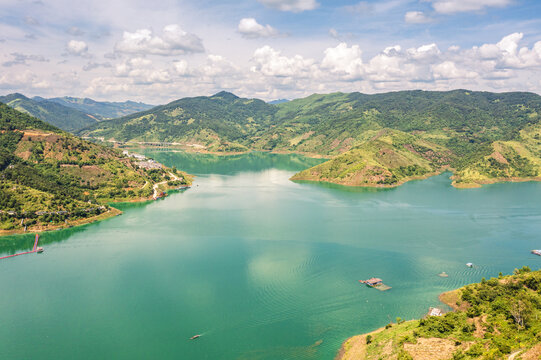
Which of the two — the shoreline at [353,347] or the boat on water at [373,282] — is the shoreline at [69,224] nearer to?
the boat on water at [373,282]

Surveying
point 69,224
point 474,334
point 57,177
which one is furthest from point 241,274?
point 57,177

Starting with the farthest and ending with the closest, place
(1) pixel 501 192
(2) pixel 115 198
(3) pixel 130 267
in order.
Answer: (1) pixel 501 192 < (2) pixel 115 198 < (3) pixel 130 267

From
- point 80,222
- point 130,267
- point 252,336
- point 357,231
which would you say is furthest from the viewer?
point 80,222

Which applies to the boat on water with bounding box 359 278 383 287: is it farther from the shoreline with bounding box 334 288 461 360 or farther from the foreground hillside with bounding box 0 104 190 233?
the foreground hillside with bounding box 0 104 190 233

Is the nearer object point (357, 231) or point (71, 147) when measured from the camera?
point (357, 231)

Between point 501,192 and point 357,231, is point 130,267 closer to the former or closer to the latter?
point 357,231

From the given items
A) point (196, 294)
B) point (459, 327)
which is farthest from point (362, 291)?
point (196, 294)

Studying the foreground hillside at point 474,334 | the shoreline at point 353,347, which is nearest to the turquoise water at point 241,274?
the shoreline at point 353,347

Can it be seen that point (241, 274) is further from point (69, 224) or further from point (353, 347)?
point (69, 224)
